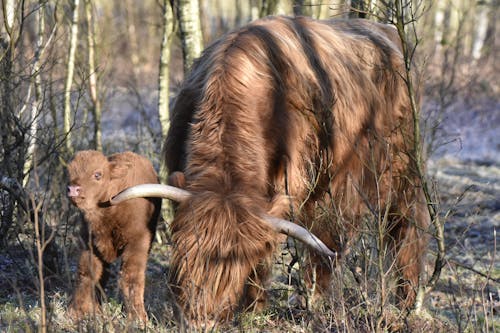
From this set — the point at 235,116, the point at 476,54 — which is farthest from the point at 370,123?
the point at 476,54

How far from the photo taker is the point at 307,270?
6.11 metres

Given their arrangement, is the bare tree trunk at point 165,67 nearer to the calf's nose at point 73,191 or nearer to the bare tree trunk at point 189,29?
the bare tree trunk at point 189,29

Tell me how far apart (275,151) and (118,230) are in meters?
1.27

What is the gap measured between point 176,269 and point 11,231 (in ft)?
10.4

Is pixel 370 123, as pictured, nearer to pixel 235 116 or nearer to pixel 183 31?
pixel 235 116

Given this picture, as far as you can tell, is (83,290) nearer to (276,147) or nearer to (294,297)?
(276,147)

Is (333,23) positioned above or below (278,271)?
above

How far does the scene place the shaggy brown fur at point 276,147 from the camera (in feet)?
15.6

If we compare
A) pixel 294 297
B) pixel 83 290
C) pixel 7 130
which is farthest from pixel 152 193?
pixel 7 130

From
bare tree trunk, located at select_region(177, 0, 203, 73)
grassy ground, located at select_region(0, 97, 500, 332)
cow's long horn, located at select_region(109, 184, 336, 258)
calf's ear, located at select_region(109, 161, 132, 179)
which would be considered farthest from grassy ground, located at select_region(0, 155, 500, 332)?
bare tree trunk, located at select_region(177, 0, 203, 73)

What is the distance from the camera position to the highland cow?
477 cm

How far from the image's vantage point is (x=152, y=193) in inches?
190

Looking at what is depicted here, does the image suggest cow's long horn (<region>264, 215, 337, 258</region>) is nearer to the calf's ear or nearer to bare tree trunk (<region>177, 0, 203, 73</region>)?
the calf's ear

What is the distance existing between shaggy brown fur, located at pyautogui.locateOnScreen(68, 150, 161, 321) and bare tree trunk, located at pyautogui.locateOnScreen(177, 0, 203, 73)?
9.59 ft
